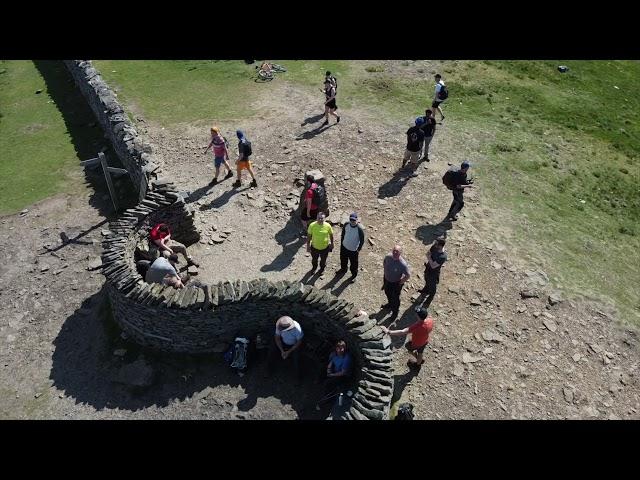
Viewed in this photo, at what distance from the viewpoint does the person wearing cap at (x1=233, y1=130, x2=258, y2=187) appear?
15.4 m

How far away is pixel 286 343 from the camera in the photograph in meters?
10.5

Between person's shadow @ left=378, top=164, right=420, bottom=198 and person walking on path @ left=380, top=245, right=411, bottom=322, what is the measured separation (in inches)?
193

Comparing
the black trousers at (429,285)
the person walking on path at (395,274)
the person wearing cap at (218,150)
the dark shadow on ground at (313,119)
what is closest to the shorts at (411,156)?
the dark shadow on ground at (313,119)

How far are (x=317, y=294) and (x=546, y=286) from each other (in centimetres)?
648

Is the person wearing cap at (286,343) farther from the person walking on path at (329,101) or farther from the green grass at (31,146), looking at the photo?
the green grass at (31,146)

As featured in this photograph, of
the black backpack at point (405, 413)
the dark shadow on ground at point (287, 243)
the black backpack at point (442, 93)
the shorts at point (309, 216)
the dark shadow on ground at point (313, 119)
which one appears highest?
the black backpack at point (442, 93)

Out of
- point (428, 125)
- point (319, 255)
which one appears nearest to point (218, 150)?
point (319, 255)

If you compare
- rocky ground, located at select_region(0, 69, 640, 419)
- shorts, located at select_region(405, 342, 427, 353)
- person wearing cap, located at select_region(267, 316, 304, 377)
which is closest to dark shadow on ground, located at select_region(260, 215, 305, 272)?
rocky ground, located at select_region(0, 69, 640, 419)

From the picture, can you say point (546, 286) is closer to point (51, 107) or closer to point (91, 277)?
point (91, 277)

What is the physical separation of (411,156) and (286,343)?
8733mm

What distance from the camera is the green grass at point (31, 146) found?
56.1ft

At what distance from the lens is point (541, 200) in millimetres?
15852

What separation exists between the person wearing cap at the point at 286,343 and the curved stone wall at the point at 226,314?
22.4 inches

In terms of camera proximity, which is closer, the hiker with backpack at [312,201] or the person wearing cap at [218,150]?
the hiker with backpack at [312,201]
